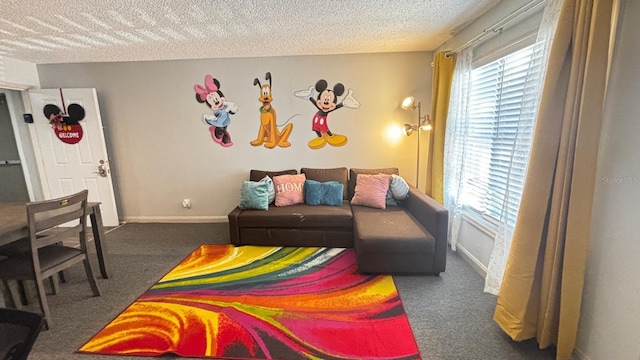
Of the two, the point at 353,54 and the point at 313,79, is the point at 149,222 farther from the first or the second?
the point at 353,54

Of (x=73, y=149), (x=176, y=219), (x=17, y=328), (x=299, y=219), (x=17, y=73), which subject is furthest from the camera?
(x=176, y=219)

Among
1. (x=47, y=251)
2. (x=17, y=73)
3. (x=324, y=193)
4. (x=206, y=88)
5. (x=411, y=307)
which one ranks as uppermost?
(x=17, y=73)

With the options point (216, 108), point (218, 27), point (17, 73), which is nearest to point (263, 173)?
point (216, 108)

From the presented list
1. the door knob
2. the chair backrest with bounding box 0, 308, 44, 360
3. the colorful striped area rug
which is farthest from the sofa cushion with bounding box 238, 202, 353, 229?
the door knob

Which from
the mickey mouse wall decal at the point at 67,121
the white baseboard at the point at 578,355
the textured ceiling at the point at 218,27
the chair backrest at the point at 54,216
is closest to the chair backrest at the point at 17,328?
the chair backrest at the point at 54,216

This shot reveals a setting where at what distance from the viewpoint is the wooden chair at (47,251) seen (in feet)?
6.04

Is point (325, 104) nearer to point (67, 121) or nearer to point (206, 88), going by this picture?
point (206, 88)

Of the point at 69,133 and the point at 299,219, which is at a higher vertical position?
the point at 69,133

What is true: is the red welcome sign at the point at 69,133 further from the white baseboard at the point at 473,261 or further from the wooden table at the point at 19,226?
the white baseboard at the point at 473,261

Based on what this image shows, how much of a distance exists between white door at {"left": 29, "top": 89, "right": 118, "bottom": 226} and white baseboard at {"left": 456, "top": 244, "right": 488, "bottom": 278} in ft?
14.8

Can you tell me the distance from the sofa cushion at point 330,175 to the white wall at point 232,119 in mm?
271

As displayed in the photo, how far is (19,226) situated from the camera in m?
1.88

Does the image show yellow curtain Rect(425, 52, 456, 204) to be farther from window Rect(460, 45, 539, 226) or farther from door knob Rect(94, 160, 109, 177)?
door knob Rect(94, 160, 109, 177)

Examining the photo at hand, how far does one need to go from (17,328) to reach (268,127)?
3.11m
